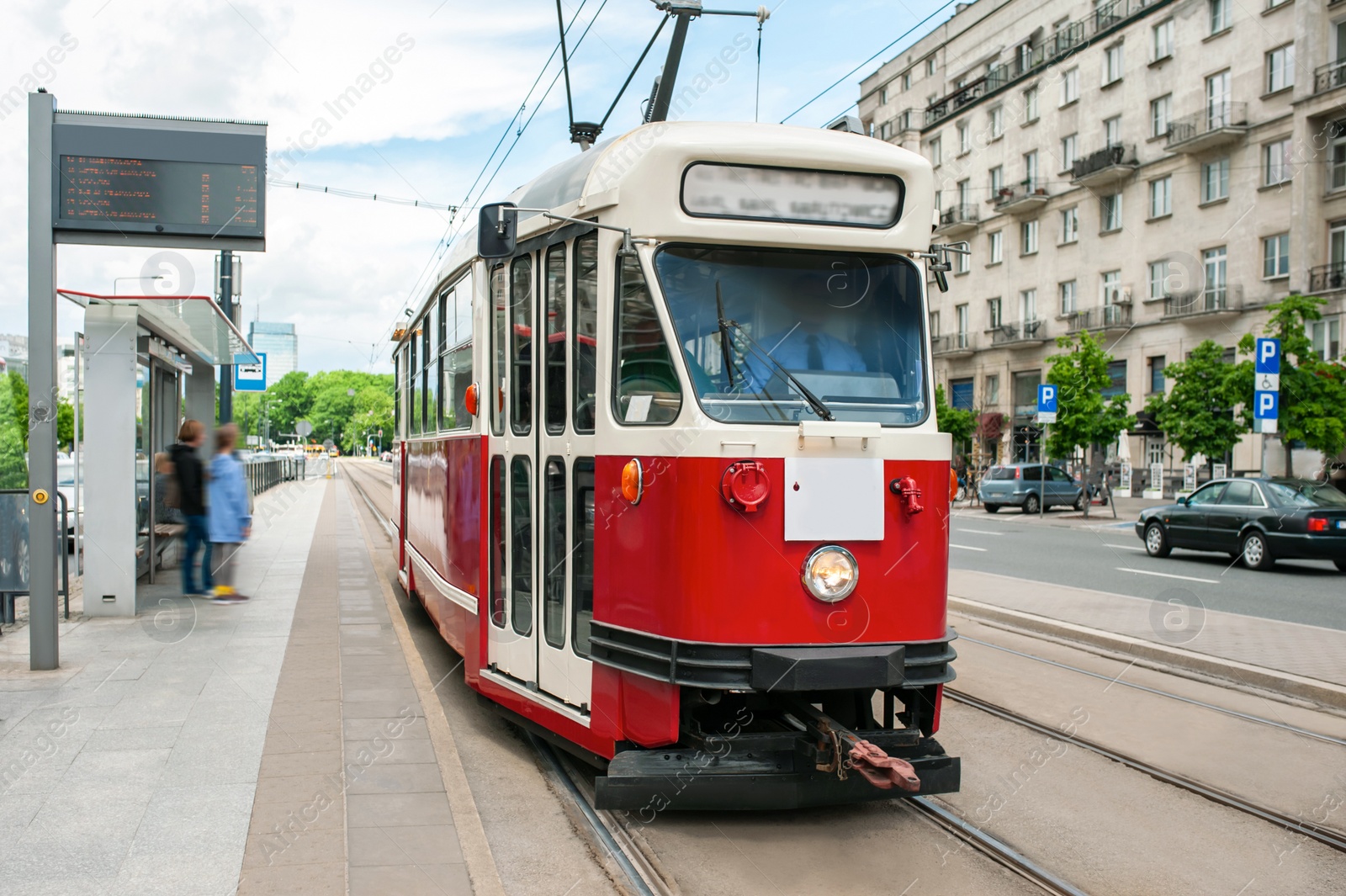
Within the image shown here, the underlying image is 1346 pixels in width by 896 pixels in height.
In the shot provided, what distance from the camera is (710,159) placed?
5.04m

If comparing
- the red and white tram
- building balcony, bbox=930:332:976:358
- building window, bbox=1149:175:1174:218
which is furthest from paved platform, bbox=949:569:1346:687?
building balcony, bbox=930:332:976:358

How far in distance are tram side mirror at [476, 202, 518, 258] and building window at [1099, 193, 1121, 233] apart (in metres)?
40.7

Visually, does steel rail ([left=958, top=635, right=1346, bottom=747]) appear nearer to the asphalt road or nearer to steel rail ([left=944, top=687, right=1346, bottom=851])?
steel rail ([left=944, top=687, right=1346, bottom=851])

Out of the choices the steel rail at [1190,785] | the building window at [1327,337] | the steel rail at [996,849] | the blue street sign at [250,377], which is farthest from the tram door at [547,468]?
the building window at [1327,337]

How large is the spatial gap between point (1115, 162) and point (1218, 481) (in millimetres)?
25962

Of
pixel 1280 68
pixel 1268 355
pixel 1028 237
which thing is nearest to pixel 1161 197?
pixel 1280 68

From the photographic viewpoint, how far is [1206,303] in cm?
3741

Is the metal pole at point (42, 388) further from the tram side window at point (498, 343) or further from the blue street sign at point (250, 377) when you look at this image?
the blue street sign at point (250, 377)

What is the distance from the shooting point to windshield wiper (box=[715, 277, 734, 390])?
4938 mm

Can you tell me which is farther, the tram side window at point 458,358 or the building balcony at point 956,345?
the building balcony at point 956,345

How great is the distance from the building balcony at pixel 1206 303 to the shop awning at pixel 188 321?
3209cm

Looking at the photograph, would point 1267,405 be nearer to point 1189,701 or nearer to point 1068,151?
point 1189,701

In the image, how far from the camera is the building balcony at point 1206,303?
35938 mm

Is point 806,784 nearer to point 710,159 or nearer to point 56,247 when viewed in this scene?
point 710,159
